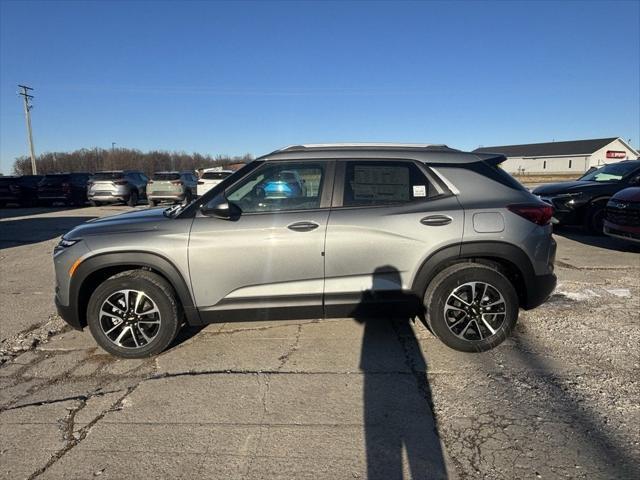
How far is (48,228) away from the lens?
12867 mm

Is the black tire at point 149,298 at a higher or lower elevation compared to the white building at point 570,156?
lower

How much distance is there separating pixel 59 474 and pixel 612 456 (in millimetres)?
3225

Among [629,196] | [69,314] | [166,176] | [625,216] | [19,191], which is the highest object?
[166,176]

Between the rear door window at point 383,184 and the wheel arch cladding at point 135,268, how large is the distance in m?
1.62

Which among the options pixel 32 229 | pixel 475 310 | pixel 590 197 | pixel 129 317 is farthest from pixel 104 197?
pixel 475 310

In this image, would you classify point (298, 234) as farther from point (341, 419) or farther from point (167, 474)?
point (167, 474)

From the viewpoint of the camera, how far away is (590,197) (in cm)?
1001

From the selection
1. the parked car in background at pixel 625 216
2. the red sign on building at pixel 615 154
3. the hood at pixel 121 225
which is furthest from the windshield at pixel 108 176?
the red sign on building at pixel 615 154

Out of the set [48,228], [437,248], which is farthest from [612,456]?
[48,228]

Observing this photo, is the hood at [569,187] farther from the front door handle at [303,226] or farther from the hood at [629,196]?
the front door handle at [303,226]

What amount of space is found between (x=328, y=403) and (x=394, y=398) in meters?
0.49

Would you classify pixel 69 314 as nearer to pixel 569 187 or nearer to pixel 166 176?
pixel 569 187

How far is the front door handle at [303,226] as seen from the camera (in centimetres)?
375

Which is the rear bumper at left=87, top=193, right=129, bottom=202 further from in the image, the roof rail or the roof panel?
the roof panel
